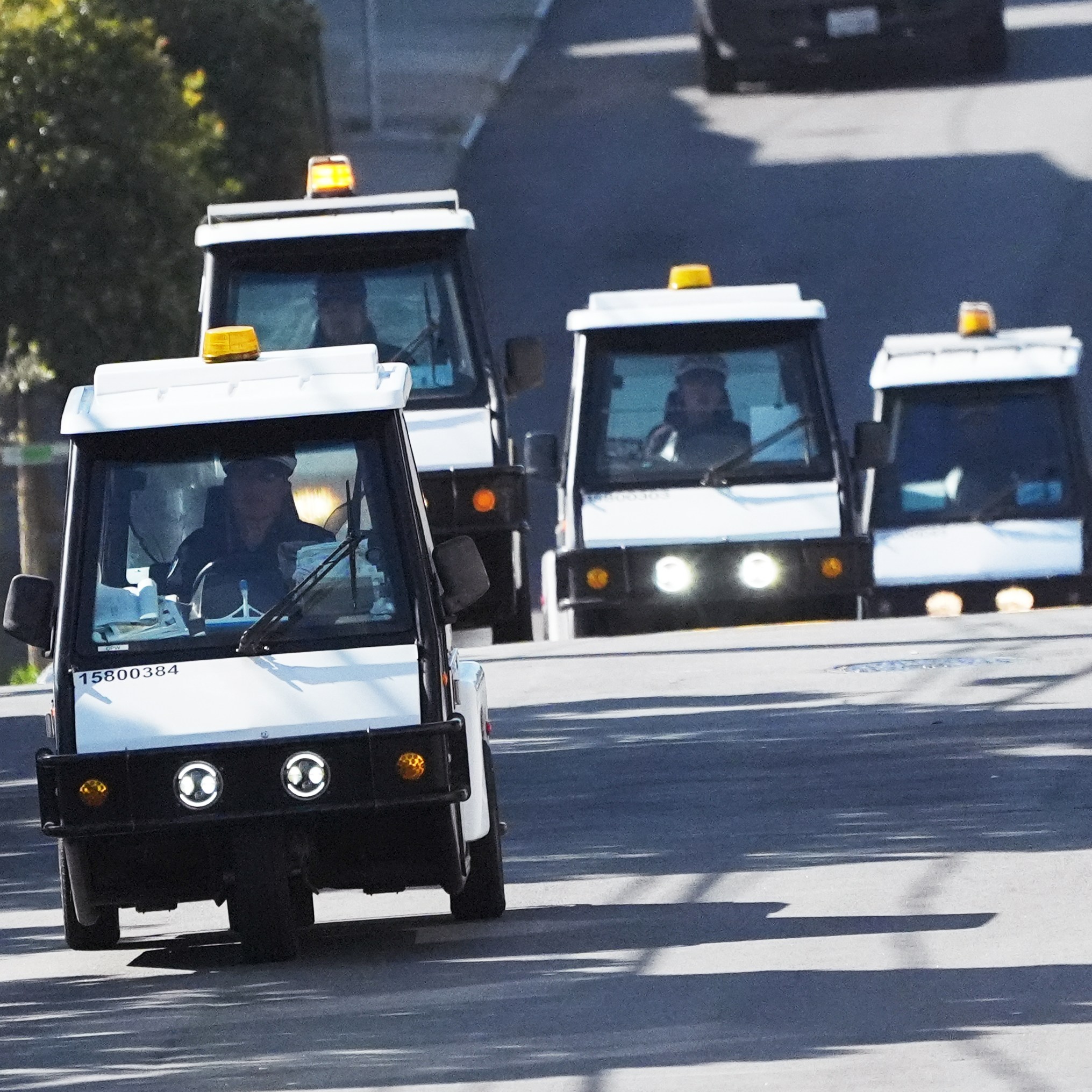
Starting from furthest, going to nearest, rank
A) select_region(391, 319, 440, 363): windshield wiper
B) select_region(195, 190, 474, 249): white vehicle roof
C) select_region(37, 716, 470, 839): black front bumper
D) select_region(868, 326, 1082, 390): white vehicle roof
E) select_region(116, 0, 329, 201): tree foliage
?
select_region(116, 0, 329, 201): tree foliage < select_region(868, 326, 1082, 390): white vehicle roof < select_region(391, 319, 440, 363): windshield wiper < select_region(195, 190, 474, 249): white vehicle roof < select_region(37, 716, 470, 839): black front bumper

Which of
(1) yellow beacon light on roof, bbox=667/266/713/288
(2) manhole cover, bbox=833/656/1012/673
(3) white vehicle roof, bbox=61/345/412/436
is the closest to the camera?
(3) white vehicle roof, bbox=61/345/412/436

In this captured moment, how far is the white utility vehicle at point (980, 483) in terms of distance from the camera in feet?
62.2

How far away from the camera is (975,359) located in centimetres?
1944

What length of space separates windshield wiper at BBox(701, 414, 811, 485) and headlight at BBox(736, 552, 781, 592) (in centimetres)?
43

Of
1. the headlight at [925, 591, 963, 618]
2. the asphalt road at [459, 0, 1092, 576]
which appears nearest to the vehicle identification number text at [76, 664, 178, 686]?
the headlight at [925, 591, 963, 618]

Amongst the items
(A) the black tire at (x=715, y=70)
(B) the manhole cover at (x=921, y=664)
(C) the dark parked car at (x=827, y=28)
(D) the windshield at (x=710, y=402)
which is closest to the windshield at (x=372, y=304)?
(D) the windshield at (x=710, y=402)

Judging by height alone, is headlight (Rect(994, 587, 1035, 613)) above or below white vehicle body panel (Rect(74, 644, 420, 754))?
below

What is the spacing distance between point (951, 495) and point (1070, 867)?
30.3 ft

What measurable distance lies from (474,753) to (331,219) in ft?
22.4

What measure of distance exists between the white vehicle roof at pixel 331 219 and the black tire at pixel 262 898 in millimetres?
6941

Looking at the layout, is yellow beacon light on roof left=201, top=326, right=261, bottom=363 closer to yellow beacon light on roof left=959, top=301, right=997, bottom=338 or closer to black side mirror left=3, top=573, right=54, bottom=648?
black side mirror left=3, top=573, right=54, bottom=648

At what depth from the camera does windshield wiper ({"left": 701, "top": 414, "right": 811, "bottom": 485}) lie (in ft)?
56.4

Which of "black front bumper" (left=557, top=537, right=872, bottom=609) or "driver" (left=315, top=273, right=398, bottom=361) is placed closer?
"driver" (left=315, top=273, right=398, bottom=361)

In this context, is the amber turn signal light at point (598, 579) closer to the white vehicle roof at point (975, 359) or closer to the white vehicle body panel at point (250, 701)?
the white vehicle roof at point (975, 359)
